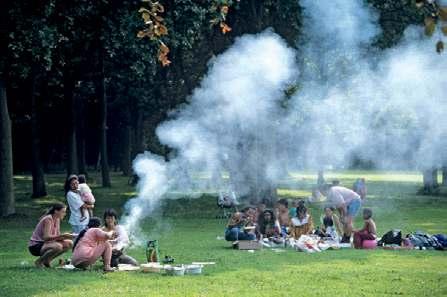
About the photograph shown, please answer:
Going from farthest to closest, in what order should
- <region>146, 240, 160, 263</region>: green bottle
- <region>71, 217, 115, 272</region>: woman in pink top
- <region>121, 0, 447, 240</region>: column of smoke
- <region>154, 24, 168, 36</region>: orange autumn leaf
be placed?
<region>121, 0, 447, 240</region>: column of smoke → <region>146, 240, 160, 263</region>: green bottle → <region>71, 217, 115, 272</region>: woman in pink top → <region>154, 24, 168, 36</region>: orange autumn leaf

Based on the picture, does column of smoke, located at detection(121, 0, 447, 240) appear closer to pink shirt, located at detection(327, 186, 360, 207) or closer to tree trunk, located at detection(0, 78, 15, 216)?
tree trunk, located at detection(0, 78, 15, 216)

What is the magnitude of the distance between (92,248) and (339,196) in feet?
28.8

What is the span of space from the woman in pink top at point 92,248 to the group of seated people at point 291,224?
5.60 meters

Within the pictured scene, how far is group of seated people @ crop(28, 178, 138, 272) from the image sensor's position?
587 inches

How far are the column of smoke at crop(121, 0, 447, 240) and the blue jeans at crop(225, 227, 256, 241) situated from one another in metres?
7.04

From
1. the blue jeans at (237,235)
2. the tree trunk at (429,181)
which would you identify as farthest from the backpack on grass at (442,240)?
the tree trunk at (429,181)

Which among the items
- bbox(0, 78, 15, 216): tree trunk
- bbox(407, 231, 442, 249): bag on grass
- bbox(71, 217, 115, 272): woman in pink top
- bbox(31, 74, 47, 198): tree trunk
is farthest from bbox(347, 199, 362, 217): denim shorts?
bbox(31, 74, 47, 198): tree trunk

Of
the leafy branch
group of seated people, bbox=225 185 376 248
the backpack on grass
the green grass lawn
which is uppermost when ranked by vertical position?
the leafy branch

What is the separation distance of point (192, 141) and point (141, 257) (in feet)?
39.2

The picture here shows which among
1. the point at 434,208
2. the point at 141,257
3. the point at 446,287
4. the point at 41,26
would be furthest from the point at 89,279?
the point at 434,208

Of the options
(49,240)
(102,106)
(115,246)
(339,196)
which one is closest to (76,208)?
(49,240)

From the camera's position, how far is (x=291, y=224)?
20734 millimetres

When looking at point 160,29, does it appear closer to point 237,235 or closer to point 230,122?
point 237,235

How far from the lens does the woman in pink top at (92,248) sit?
1484cm
